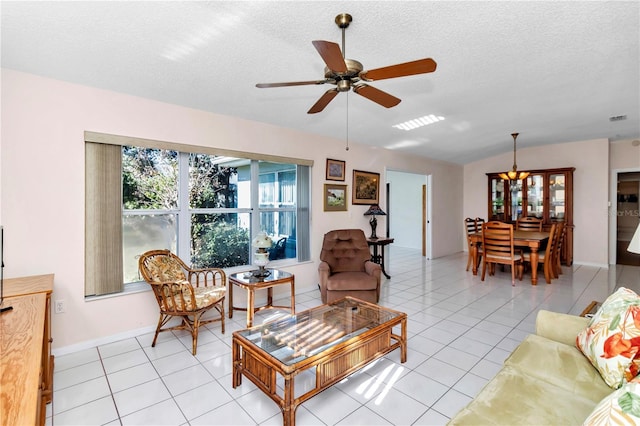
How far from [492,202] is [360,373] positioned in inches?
257

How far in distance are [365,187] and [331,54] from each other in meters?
3.88

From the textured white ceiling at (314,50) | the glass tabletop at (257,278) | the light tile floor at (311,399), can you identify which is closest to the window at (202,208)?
the glass tabletop at (257,278)

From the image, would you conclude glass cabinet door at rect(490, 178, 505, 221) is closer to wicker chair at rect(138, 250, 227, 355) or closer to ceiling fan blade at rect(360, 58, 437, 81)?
ceiling fan blade at rect(360, 58, 437, 81)

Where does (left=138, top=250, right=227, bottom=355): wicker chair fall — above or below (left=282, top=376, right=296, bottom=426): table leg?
above

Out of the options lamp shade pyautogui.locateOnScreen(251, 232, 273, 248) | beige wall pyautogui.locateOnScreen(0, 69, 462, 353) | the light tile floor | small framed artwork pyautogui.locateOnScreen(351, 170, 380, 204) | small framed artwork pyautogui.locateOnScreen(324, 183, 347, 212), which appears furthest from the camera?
small framed artwork pyautogui.locateOnScreen(351, 170, 380, 204)

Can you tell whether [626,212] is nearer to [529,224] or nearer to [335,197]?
[529,224]

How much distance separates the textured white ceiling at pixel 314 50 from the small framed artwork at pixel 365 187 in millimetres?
1503

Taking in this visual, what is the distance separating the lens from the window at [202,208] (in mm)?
3113

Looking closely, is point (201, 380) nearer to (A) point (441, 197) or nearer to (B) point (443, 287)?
(B) point (443, 287)

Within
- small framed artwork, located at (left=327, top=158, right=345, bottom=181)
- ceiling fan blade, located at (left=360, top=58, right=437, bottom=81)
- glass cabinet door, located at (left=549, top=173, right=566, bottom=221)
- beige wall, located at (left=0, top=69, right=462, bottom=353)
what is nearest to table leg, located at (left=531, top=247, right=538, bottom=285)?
glass cabinet door, located at (left=549, top=173, right=566, bottom=221)

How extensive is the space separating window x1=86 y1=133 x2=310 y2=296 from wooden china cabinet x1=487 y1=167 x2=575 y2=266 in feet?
17.2

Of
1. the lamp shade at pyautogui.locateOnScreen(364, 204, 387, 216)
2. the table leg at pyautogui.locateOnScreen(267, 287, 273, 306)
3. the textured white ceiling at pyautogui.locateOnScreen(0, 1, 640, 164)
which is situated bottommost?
the table leg at pyautogui.locateOnScreen(267, 287, 273, 306)

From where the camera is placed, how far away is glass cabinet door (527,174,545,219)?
6.65m

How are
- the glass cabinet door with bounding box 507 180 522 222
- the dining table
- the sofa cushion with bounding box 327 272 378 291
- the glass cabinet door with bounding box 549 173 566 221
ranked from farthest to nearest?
the glass cabinet door with bounding box 507 180 522 222, the glass cabinet door with bounding box 549 173 566 221, the dining table, the sofa cushion with bounding box 327 272 378 291
